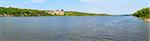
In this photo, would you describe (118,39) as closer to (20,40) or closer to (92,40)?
(92,40)

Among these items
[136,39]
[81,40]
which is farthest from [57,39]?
[136,39]

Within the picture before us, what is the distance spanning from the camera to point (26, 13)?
195 metres

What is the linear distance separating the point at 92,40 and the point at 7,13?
174 meters

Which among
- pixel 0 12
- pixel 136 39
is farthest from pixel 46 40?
pixel 0 12

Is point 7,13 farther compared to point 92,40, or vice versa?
point 7,13

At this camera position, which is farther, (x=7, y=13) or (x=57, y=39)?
(x=7, y=13)

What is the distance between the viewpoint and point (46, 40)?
2506 cm

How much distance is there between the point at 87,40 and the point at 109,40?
2210mm

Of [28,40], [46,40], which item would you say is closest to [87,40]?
[46,40]

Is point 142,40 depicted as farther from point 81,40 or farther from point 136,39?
point 81,40

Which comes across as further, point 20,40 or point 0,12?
point 0,12

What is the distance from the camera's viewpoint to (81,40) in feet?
82.1

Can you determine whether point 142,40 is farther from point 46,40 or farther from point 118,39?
point 46,40

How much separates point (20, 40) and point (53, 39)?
3.35m
